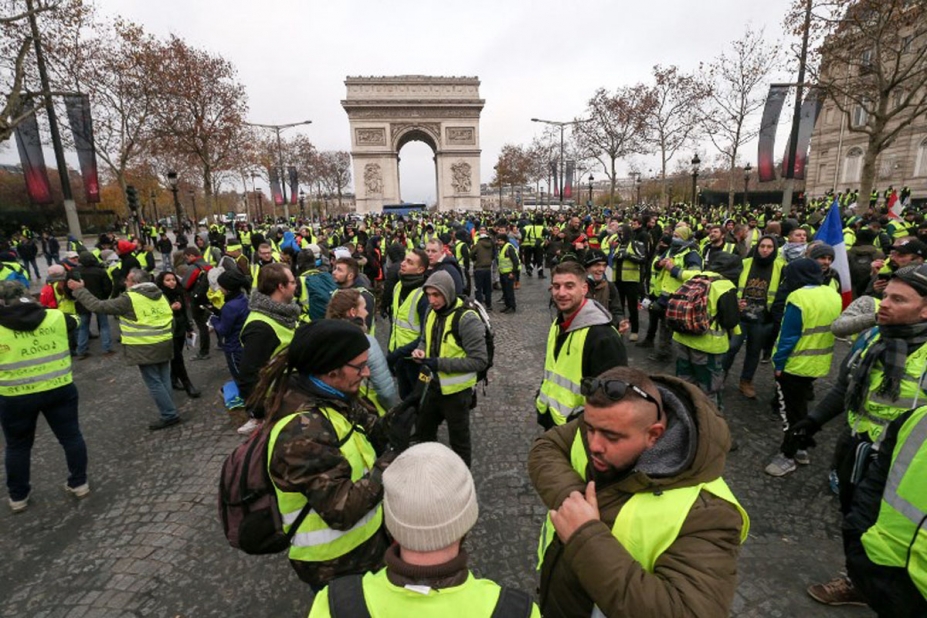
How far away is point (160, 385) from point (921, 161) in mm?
48380

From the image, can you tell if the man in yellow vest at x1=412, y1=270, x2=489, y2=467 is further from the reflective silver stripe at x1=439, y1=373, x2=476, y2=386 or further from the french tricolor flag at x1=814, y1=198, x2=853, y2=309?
the french tricolor flag at x1=814, y1=198, x2=853, y2=309

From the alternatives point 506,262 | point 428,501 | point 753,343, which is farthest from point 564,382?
point 506,262

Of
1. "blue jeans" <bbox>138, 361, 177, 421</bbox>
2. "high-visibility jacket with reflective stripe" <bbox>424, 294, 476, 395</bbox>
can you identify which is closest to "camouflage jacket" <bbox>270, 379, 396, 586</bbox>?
"high-visibility jacket with reflective stripe" <bbox>424, 294, 476, 395</bbox>

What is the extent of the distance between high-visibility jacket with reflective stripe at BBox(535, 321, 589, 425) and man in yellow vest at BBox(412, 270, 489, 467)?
58 centimetres

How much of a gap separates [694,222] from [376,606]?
59.1 feet

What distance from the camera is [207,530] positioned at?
3.39 meters

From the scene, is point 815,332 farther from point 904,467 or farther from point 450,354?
point 450,354

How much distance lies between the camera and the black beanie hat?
5.76 ft

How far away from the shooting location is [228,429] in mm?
5016

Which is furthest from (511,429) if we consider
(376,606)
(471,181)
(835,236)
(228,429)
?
(471,181)

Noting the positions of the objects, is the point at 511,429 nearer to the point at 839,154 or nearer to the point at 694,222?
the point at 694,222

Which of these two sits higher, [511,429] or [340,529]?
[340,529]

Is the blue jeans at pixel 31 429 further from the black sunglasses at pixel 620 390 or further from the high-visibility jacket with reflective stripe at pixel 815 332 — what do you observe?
the high-visibility jacket with reflective stripe at pixel 815 332

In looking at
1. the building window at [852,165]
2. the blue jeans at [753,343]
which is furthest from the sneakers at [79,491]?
the building window at [852,165]
